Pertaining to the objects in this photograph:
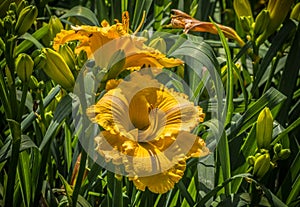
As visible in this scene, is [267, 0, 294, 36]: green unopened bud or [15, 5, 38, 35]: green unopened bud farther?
[267, 0, 294, 36]: green unopened bud

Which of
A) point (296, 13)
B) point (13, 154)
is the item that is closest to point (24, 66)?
point (13, 154)

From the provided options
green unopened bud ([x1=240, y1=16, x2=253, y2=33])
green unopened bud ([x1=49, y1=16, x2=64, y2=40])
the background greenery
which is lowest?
the background greenery

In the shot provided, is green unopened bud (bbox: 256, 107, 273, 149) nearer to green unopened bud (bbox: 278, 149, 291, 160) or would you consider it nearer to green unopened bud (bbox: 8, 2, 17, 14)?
green unopened bud (bbox: 278, 149, 291, 160)

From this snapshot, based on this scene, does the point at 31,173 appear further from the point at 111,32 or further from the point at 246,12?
the point at 246,12

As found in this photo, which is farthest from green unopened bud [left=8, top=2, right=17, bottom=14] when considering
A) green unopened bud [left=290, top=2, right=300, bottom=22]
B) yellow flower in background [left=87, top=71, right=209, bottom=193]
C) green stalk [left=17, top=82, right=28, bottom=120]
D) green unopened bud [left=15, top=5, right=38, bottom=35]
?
green unopened bud [left=290, top=2, right=300, bottom=22]

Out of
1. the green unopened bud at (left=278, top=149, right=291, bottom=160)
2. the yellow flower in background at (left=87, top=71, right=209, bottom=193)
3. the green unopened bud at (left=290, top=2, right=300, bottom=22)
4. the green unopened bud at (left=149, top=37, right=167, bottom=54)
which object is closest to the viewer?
the yellow flower in background at (left=87, top=71, right=209, bottom=193)

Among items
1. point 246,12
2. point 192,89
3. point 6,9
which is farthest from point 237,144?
point 6,9

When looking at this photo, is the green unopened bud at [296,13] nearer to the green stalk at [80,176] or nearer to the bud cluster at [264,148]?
the bud cluster at [264,148]
